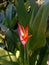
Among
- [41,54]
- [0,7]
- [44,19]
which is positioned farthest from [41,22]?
[0,7]

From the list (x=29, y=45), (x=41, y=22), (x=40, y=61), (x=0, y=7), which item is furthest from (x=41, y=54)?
(x=0, y=7)

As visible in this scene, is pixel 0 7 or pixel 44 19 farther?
pixel 0 7

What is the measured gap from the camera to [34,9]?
3.93 ft

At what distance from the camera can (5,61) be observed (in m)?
1.20

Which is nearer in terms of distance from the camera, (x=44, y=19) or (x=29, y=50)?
(x=44, y=19)

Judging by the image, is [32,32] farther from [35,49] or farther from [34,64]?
[34,64]

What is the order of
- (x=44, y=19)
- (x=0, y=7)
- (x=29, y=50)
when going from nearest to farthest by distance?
(x=44, y=19)
(x=29, y=50)
(x=0, y=7)

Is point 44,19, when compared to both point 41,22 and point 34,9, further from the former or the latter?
point 34,9

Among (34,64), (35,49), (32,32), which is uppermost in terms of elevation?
(32,32)

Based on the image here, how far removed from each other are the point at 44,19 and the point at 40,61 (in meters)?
0.32

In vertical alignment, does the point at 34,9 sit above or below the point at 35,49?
above

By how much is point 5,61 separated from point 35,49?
19 cm

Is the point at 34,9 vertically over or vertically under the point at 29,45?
over

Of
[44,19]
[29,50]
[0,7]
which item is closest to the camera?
[44,19]
